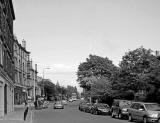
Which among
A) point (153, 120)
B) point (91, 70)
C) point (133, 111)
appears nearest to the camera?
point (153, 120)

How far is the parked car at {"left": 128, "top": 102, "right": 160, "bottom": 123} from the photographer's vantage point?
1070 inches

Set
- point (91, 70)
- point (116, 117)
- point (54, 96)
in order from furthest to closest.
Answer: point (54, 96), point (91, 70), point (116, 117)

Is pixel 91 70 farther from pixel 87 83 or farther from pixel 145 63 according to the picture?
pixel 145 63

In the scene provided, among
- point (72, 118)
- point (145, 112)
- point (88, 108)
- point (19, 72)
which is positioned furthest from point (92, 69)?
point (145, 112)

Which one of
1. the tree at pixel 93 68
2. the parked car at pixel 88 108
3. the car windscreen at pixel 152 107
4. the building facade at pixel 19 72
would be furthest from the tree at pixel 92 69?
the car windscreen at pixel 152 107

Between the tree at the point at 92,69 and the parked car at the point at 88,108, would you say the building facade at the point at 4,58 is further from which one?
the tree at the point at 92,69

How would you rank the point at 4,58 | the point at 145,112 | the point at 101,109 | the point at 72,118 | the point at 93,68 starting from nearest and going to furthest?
the point at 145,112
the point at 72,118
the point at 4,58
the point at 101,109
the point at 93,68

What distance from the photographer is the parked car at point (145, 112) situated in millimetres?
27172

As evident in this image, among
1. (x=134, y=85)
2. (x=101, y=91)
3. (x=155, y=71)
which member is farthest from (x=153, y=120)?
(x=101, y=91)

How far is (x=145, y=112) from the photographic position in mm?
27906

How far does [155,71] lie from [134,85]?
1034cm

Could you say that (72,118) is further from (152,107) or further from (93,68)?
(93,68)

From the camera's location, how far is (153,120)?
2708 centimetres

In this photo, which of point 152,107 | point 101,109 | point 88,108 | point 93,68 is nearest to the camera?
point 152,107
